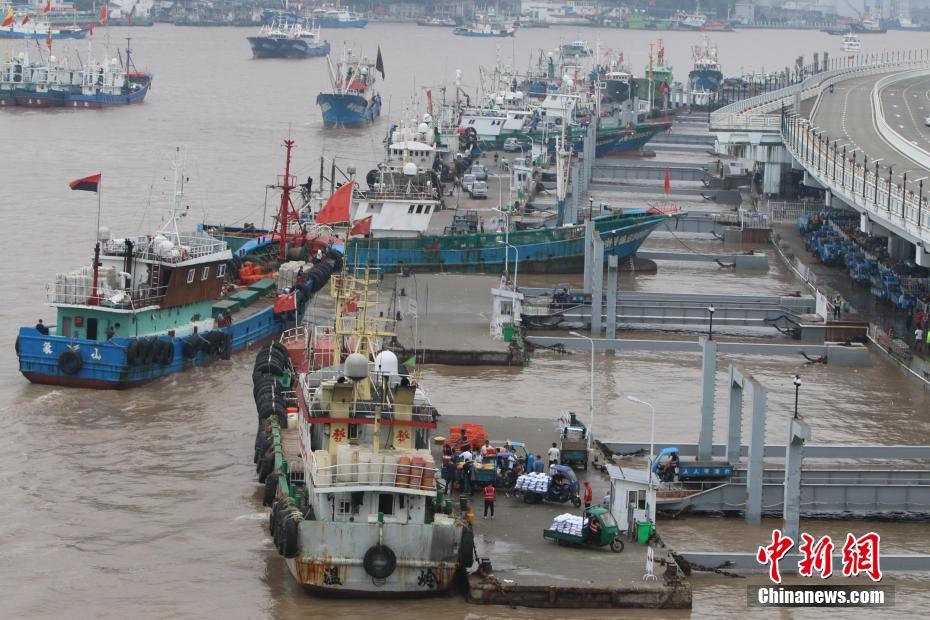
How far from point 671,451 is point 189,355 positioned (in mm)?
17659

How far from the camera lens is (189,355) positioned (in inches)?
1955

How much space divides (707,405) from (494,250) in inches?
1192

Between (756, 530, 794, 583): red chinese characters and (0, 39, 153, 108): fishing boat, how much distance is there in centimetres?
11463

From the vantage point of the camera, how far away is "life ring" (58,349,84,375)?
46.7m

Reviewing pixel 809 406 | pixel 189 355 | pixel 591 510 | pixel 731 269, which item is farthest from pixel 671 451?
pixel 731 269

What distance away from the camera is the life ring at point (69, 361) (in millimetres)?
46719

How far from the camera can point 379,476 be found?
30656 millimetres

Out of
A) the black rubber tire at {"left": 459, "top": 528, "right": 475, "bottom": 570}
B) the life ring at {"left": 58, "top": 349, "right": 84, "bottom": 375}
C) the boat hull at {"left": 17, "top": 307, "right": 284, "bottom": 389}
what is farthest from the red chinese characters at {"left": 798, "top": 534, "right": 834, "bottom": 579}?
the life ring at {"left": 58, "top": 349, "right": 84, "bottom": 375}

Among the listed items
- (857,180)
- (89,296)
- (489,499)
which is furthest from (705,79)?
(489,499)

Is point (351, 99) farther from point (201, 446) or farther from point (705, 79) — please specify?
point (201, 446)

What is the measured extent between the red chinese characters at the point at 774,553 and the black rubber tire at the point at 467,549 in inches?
222

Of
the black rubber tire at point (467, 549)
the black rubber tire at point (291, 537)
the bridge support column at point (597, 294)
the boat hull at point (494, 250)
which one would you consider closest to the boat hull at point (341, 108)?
the boat hull at point (494, 250)

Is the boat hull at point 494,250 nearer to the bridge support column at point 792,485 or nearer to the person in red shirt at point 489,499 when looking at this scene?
the person in red shirt at point 489,499

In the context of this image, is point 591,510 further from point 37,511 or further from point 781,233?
point 781,233
